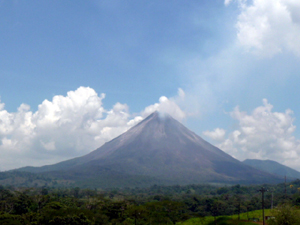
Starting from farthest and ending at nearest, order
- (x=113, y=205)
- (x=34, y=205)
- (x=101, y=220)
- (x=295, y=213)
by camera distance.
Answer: (x=34, y=205), (x=113, y=205), (x=101, y=220), (x=295, y=213)

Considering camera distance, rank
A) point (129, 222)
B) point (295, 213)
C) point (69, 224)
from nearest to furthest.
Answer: point (295, 213) < point (69, 224) < point (129, 222)

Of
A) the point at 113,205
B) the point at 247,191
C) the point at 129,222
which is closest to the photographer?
the point at 129,222

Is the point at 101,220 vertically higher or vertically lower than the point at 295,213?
lower

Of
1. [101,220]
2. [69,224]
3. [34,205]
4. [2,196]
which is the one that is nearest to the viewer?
[69,224]

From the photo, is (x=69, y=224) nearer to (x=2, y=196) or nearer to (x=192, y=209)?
(x=2, y=196)

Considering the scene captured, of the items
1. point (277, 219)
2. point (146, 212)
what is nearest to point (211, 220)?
point (146, 212)

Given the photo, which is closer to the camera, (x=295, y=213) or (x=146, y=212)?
(x=295, y=213)

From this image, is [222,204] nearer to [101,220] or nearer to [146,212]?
[146,212]

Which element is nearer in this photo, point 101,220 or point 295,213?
point 295,213

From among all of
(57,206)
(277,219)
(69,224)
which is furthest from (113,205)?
(277,219)
